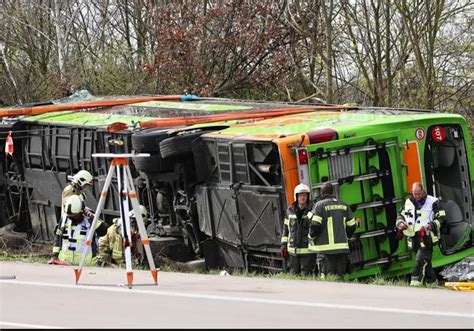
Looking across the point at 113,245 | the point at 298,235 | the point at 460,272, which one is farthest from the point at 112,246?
the point at 460,272

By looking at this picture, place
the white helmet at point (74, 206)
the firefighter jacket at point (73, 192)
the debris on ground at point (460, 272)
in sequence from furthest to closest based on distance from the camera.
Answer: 1. the firefighter jacket at point (73, 192)
2. the white helmet at point (74, 206)
3. the debris on ground at point (460, 272)

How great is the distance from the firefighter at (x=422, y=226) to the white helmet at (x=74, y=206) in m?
4.41

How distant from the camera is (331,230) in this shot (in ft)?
40.2

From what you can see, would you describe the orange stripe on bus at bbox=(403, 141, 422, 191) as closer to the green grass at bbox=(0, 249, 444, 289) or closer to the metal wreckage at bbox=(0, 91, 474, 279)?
the metal wreckage at bbox=(0, 91, 474, 279)

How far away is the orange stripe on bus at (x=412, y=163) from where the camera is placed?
1328cm

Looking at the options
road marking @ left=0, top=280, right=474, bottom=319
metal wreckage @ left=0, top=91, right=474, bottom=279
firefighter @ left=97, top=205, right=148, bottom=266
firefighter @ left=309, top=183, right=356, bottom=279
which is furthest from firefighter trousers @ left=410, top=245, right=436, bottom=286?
road marking @ left=0, top=280, right=474, bottom=319

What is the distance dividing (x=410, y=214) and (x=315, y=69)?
16.1 m

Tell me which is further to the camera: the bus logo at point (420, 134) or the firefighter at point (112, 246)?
the firefighter at point (112, 246)

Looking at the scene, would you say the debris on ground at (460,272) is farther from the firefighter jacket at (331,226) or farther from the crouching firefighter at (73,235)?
the crouching firefighter at (73,235)

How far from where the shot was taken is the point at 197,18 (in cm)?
2777

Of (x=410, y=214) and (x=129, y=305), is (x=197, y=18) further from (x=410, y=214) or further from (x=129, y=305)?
(x=129, y=305)

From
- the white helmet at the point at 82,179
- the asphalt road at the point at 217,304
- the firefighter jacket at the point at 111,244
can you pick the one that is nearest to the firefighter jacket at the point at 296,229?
the asphalt road at the point at 217,304

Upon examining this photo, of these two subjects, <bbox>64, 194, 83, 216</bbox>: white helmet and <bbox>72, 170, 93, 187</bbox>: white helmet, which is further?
<bbox>72, 170, 93, 187</bbox>: white helmet

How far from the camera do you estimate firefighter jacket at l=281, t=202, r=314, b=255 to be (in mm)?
→ 12375
